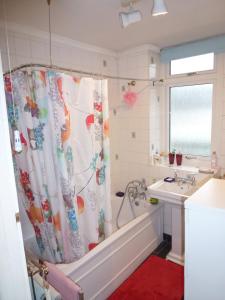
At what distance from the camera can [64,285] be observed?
47.1 inches

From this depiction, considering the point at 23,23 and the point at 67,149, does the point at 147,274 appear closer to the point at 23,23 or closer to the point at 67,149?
the point at 67,149

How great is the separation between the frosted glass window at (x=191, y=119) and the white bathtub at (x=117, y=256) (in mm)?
895

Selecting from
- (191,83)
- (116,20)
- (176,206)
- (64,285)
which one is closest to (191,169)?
(176,206)

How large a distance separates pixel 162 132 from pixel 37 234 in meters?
2.01

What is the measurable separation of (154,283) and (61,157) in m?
1.57

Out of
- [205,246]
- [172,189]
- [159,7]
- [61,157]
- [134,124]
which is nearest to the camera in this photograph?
[205,246]

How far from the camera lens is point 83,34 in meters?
2.23

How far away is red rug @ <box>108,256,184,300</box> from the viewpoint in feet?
6.49

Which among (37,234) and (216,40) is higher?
(216,40)

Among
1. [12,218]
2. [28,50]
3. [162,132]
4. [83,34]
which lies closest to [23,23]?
[28,50]

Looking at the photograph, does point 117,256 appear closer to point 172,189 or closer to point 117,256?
point 117,256

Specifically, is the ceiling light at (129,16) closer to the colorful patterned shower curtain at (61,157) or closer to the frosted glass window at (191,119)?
the colorful patterned shower curtain at (61,157)

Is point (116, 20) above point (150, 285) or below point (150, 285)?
above

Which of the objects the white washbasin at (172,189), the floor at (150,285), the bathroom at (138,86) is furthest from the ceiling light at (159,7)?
the floor at (150,285)
